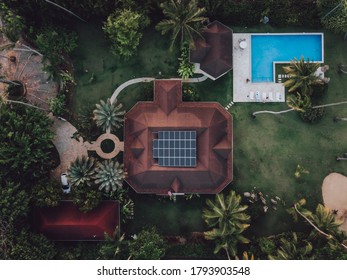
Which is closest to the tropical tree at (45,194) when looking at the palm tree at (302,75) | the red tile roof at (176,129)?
the red tile roof at (176,129)

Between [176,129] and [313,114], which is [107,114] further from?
[313,114]

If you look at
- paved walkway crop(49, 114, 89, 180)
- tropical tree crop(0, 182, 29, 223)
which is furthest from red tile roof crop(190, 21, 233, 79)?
tropical tree crop(0, 182, 29, 223)

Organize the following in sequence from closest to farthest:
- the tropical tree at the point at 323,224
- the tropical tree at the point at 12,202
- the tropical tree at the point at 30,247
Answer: the tropical tree at the point at 30,247, the tropical tree at the point at 12,202, the tropical tree at the point at 323,224

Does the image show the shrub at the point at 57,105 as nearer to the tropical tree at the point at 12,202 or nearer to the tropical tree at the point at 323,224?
the tropical tree at the point at 12,202

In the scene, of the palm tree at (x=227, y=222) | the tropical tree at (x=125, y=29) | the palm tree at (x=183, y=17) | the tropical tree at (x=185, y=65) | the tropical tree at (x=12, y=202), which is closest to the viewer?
the tropical tree at (x=12, y=202)

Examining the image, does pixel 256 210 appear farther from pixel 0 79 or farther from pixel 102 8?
pixel 0 79

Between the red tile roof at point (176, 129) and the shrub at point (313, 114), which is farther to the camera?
the shrub at point (313, 114)

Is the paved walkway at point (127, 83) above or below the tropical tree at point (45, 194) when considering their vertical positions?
above
